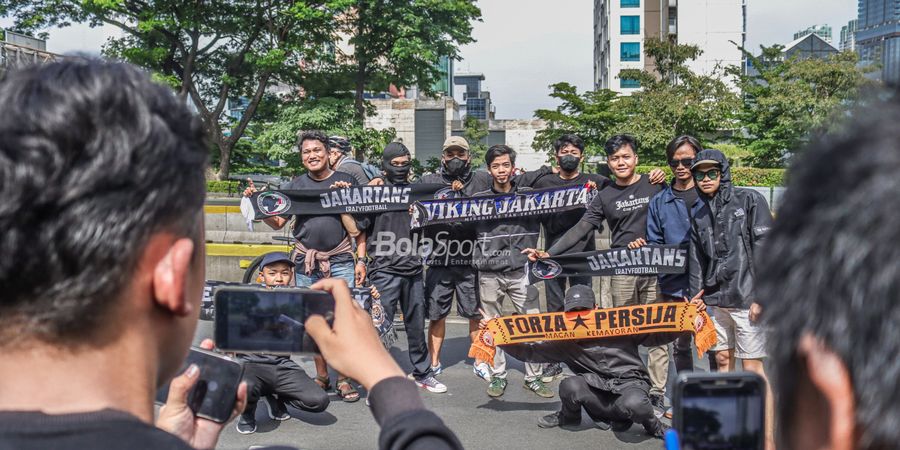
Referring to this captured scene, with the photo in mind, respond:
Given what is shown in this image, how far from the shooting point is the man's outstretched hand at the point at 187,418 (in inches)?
68.9

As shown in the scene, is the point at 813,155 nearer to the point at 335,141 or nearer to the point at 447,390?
the point at 447,390

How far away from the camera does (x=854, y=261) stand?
83cm

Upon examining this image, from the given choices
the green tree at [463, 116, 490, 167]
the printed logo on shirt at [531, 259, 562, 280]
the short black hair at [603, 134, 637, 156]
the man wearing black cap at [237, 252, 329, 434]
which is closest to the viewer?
the man wearing black cap at [237, 252, 329, 434]

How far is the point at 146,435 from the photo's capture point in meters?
1.09

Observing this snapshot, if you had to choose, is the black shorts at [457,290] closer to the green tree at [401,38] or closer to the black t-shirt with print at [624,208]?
the black t-shirt with print at [624,208]

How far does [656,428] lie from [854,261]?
5.23 meters

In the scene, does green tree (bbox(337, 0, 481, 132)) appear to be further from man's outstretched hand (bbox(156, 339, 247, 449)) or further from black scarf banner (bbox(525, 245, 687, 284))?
man's outstretched hand (bbox(156, 339, 247, 449))

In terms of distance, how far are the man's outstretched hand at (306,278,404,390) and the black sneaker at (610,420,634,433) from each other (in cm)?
460

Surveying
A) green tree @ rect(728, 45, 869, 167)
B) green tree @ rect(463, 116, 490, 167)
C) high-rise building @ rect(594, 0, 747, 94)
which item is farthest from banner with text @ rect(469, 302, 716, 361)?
high-rise building @ rect(594, 0, 747, 94)

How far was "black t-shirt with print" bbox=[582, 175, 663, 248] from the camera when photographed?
22.8 feet

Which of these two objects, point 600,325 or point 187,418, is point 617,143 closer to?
point 600,325

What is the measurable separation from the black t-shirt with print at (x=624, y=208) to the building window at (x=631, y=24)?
68.7m

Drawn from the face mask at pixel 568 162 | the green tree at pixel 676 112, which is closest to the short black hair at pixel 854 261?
the face mask at pixel 568 162

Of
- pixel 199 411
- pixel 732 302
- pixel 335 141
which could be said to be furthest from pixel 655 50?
pixel 199 411
